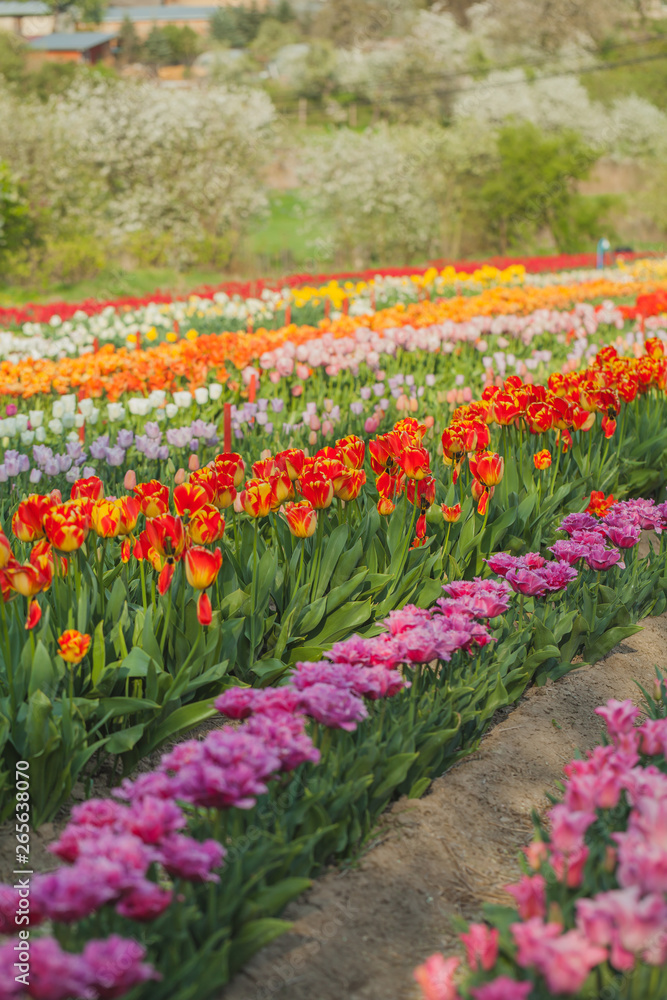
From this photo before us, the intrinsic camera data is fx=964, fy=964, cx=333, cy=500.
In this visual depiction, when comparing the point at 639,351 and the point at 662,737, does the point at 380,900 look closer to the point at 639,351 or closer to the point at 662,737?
the point at 662,737

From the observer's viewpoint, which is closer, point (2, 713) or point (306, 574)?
point (2, 713)

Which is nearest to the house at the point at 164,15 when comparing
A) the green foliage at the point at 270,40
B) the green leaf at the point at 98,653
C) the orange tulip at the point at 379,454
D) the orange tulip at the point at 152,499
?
the green foliage at the point at 270,40

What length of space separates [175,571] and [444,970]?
1617 millimetres

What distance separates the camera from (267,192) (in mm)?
31547

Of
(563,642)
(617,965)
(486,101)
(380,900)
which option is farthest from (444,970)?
(486,101)

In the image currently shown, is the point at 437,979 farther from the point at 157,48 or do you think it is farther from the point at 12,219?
the point at 157,48

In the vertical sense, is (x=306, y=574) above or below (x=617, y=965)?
below

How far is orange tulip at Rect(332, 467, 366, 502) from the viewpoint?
3.09m

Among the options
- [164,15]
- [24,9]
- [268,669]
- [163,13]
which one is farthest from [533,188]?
[163,13]

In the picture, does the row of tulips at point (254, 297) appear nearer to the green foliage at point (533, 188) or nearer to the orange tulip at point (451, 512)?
the orange tulip at point (451, 512)

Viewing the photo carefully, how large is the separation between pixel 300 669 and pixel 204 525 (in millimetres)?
634

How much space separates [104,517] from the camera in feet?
9.11

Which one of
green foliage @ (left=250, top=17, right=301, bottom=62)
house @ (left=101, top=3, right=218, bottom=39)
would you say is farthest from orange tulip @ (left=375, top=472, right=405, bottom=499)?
house @ (left=101, top=3, right=218, bottom=39)

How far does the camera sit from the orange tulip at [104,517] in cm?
277
